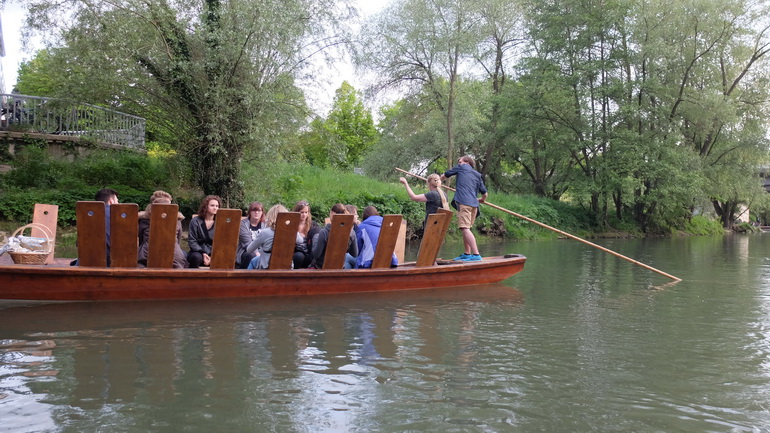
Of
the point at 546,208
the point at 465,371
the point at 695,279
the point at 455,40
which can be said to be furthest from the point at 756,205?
the point at 465,371

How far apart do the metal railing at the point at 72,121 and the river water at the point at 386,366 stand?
10278 millimetres

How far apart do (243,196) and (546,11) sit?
63.5 feet

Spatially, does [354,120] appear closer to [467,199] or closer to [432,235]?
[467,199]

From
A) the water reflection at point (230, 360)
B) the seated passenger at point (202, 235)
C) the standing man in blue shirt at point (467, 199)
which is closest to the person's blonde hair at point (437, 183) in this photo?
the standing man in blue shirt at point (467, 199)

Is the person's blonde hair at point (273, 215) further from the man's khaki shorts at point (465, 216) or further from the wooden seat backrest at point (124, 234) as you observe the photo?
the man's khaki shorts at point (465, 216)

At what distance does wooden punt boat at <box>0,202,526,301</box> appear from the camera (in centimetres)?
634

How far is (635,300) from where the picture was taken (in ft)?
26.0

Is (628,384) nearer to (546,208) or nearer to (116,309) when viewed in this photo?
(116,309)

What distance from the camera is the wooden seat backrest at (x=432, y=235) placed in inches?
329

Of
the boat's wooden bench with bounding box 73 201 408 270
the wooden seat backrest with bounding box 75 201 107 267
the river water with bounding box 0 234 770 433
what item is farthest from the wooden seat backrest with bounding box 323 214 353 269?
the wooden seat backrest with bounding box 75 201 107 267

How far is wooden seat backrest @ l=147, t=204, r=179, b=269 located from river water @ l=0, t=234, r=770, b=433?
1.78ft

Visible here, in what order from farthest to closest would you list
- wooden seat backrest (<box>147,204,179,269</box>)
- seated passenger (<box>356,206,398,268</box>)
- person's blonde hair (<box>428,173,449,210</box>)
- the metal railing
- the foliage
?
the foliage < the metal railing < person's blonde hair (<box>428,173,449,210</box>) < seated passenger (<box>356,206,398,268</box>) < wooden seat backrest (<box>147,204,179,269</box>)

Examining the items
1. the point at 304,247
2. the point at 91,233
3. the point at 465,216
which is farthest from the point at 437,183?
the point at 91,233

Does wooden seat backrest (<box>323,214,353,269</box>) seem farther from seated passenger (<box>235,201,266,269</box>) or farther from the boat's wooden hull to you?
seated passenger (<box>235,201,266,269</box>)
